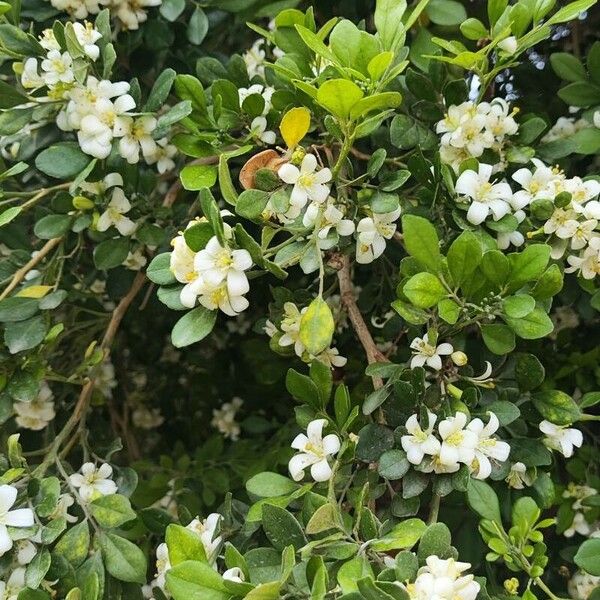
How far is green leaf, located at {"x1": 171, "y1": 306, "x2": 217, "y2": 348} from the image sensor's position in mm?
749

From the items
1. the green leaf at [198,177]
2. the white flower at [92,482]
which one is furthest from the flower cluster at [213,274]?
the white flower at [92,482]

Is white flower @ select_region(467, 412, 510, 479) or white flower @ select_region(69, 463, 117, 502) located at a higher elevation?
white flower @ select_region(467, 412, 510, 479)

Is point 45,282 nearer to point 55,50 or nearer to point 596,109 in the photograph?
point 55,50

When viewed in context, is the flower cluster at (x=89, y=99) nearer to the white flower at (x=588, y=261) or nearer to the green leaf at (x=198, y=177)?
the green leaf at (x=198, y=177)

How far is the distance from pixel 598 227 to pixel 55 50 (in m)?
0.68

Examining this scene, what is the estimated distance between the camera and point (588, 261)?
2.91 ft

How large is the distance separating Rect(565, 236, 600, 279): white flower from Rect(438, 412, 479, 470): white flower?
241mm

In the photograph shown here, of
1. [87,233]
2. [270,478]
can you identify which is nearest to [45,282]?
[87,233]

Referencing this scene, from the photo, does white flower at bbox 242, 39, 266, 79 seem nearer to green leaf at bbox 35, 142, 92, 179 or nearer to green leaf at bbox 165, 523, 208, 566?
green leaf at bbox 35, 142, 92, 179

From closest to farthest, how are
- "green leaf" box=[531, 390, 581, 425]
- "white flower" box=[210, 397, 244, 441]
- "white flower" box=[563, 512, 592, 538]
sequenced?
1. "green leaf" box=[531, 390, 581, 425]
2. "white flower" box=[563, 512, 592, 538]
3. "white flower" box=[210, 397, 244, 441]

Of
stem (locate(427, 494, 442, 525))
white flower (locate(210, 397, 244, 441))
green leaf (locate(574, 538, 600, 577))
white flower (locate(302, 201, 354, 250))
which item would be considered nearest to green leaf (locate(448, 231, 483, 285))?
white flower (locate(302, 201, 354, 250))

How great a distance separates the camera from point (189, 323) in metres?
0.76

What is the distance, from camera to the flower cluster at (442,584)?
665mm

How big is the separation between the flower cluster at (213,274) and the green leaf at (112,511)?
30 cm
